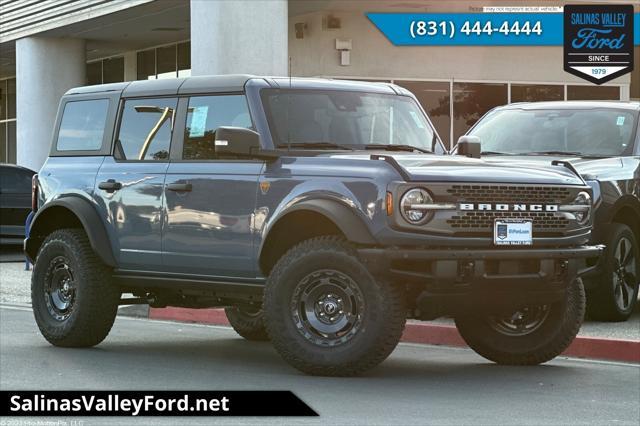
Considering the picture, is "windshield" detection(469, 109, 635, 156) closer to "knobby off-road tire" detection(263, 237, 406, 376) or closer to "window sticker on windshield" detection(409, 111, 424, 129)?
"window sticker on windshield" detection(409, 111, 424, 129)

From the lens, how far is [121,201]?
10.7m

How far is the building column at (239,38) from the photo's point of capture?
25219 millimetres

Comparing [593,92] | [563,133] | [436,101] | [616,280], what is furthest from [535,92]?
[616,280]

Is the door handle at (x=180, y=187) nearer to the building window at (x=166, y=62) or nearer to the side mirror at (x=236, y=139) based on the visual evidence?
the side mirror at (x=236, y=139)

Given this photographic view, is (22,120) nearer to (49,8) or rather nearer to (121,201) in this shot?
(49,8)

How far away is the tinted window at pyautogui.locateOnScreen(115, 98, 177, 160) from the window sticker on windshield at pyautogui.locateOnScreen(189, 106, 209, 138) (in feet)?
0.77

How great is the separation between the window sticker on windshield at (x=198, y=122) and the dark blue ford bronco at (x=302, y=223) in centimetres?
1

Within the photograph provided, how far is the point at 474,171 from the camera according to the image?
30.2 ft

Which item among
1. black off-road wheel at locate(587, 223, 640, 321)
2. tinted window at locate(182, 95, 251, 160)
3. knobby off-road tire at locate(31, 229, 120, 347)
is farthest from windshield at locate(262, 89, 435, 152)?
black off-road wheel at locate(587, 223, 640, 321)

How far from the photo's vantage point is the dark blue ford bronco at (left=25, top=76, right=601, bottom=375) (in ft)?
29.4

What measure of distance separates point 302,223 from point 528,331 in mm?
1926

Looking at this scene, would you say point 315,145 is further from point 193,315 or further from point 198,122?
point 193,315

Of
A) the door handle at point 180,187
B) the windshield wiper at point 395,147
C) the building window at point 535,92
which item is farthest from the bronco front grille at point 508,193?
the building window at point 535,92

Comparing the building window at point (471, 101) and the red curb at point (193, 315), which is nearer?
the red curb at point (193, 315)
